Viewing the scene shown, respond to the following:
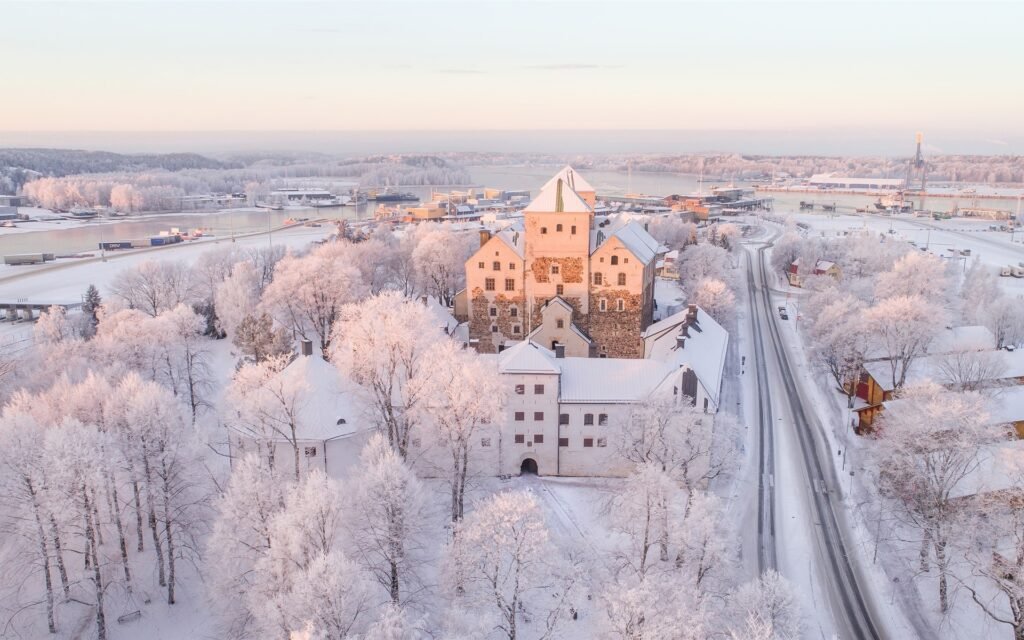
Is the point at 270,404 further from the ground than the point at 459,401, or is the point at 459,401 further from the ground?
the point at 459,401

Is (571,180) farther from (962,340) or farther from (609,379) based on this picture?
(962,340)

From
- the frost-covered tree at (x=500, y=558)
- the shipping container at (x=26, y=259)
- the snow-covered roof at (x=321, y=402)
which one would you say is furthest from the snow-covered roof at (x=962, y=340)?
the shipping container at (x=26, y=259)

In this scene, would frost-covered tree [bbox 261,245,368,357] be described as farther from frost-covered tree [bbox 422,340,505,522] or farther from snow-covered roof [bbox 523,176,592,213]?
frost-covered tree [bbox 422,340,505,522]

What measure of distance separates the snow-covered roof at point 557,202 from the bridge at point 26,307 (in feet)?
157

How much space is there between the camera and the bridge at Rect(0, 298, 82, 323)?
71.2 metres

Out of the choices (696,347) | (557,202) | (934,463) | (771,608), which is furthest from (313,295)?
(771,608)

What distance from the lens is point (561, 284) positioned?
174 ft

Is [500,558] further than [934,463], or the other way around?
[934,463]

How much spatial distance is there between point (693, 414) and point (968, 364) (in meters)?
19.4

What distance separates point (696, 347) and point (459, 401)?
18209 millimetres

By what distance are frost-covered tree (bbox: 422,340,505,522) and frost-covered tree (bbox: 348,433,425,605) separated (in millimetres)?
4694

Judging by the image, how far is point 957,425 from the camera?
29.7 metres

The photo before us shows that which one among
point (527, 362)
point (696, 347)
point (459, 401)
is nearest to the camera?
point (459, 401)

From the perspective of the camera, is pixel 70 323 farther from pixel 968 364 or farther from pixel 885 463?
pixel 968 364
